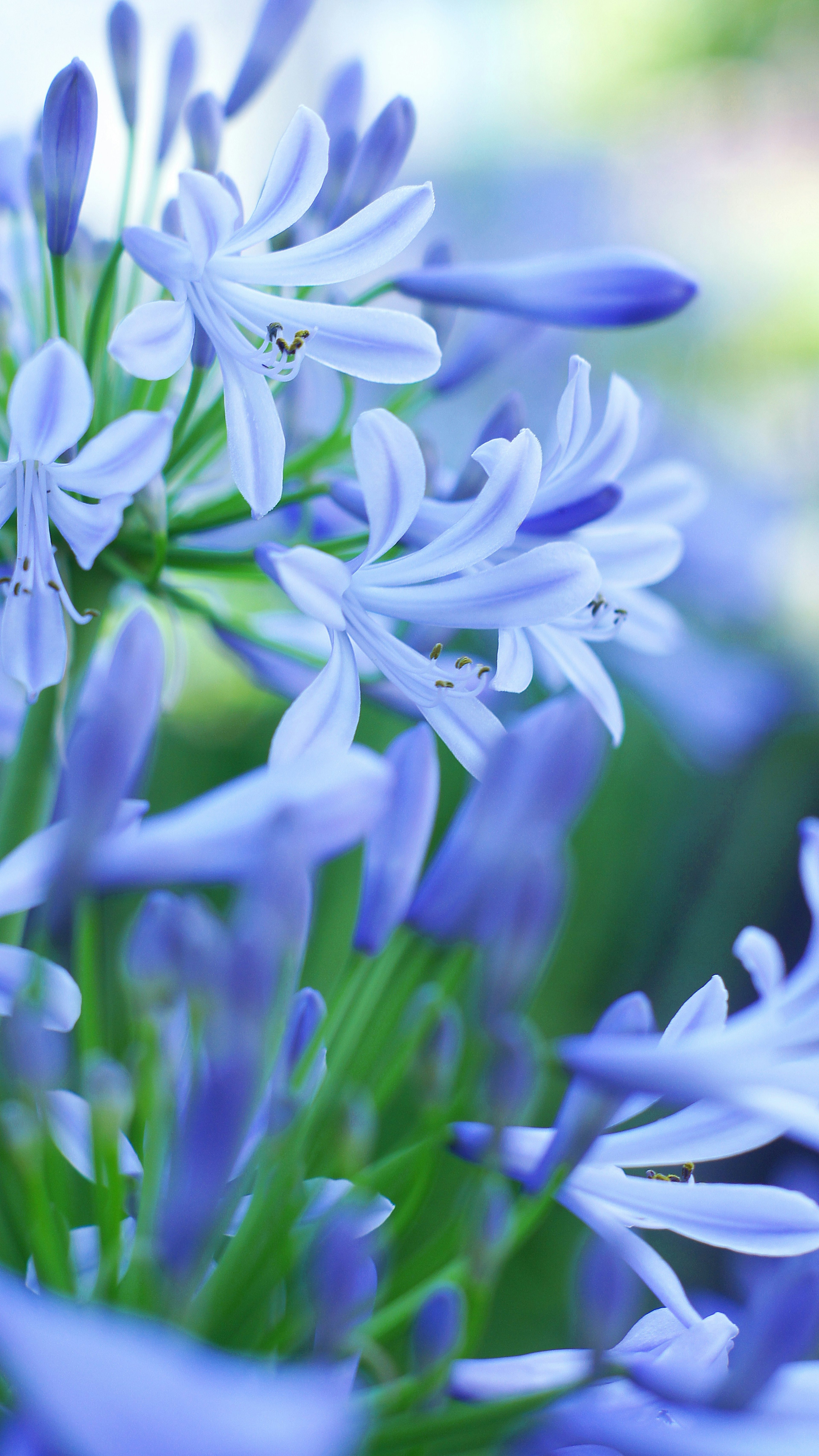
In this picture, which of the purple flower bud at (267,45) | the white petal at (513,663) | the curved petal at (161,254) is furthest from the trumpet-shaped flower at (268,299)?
the purple flower bud at (267,45)

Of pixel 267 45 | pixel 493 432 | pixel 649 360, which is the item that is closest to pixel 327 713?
pixel 493 432

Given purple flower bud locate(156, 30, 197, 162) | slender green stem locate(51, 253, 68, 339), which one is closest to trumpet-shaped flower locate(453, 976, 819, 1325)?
slender green stem locate(51, 253, 68, 339)

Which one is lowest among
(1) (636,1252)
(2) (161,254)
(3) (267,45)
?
(1) (636,1252)

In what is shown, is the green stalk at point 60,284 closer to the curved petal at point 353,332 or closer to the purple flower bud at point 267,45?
the curved petal at point 353,332

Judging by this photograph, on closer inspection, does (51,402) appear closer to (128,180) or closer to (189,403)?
(189,403)

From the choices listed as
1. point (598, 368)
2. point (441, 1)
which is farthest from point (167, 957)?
point (441, 1)
